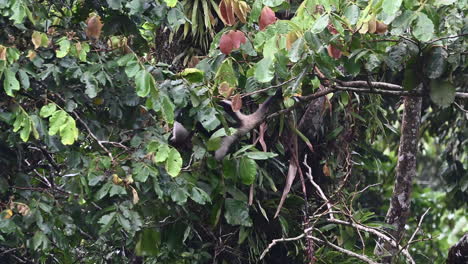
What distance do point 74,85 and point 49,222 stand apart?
0.70 m

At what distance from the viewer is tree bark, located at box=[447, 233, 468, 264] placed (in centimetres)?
314

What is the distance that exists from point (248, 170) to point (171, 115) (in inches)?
27.8

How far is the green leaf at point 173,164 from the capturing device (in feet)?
11.6

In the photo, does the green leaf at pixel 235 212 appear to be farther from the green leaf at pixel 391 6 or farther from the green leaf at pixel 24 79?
the green leaf at pixel 391 6

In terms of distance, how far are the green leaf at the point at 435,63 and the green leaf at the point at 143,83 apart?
117 centimetres

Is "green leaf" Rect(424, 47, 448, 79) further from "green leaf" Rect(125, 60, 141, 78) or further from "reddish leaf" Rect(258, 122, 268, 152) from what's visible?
"reddish leaf" Rect(258, 122, 268, 152)

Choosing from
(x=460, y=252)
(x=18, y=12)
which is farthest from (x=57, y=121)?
(x=460, y=252)

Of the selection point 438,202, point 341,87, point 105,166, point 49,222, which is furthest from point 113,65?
point 438,202

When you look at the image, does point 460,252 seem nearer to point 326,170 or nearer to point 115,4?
point 326,170

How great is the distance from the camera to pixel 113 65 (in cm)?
393

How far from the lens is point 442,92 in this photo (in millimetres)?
3174

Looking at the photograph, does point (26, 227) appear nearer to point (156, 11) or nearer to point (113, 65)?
point (113, 65)

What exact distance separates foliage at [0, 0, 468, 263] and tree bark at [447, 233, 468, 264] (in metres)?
0.57

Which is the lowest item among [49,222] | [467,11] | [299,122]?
[299,122]
